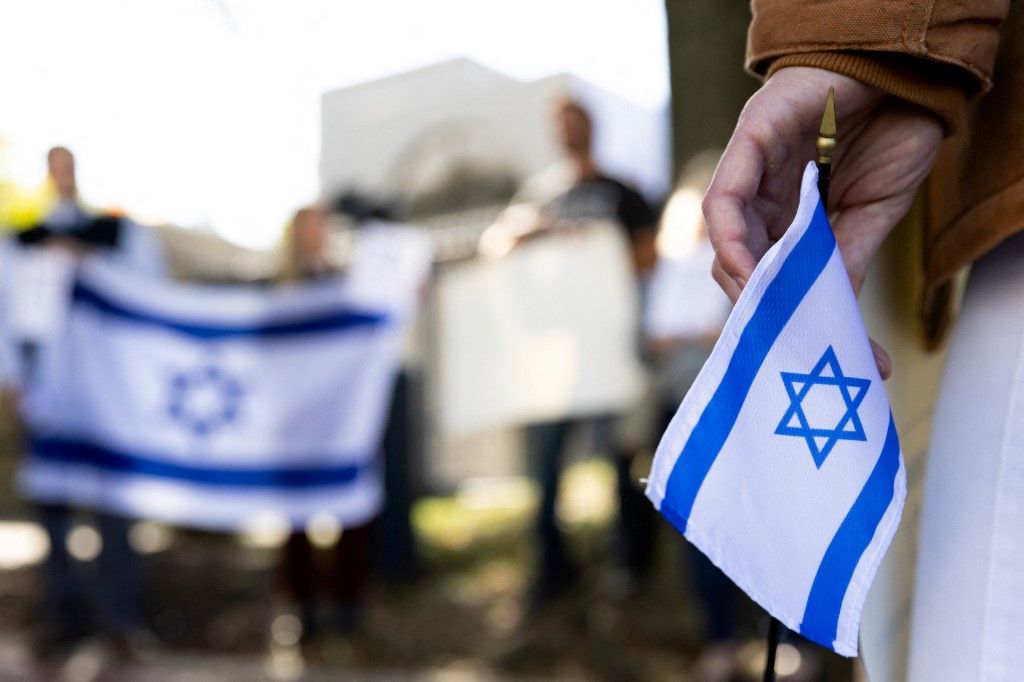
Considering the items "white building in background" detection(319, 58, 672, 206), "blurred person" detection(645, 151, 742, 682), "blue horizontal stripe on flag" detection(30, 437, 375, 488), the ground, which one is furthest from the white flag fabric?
"white building in background" detection(319, 58, 672, 206)

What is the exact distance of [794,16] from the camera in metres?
0.92

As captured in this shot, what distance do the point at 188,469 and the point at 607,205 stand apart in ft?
7.32

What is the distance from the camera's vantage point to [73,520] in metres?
5.28

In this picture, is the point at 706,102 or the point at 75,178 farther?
the point at 75,178

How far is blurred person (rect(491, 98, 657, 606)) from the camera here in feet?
14.1

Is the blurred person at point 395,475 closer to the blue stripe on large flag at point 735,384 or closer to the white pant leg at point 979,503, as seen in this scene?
the white pant leg at point 979,503

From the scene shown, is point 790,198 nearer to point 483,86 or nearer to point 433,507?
point 433,507

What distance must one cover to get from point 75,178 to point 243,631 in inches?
91.8

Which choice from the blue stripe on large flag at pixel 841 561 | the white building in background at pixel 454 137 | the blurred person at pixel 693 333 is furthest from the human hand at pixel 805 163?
the white building in background at pixel 454 137

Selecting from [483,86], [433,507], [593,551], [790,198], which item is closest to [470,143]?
[483,86]

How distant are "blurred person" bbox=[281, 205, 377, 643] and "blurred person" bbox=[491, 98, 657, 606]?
0.86m

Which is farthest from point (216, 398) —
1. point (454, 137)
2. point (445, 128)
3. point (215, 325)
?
point (445, 128)

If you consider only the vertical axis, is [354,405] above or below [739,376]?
below

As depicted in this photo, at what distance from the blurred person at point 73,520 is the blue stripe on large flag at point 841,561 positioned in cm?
473
